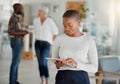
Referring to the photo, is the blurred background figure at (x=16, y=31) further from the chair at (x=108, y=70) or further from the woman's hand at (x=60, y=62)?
the woman's hand at (x=60, y=62)

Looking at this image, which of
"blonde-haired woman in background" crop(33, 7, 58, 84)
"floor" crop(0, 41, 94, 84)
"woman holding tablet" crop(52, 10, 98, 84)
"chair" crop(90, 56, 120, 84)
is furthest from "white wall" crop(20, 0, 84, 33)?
"woman holding tablet" crop(52, 10, 98, 84)

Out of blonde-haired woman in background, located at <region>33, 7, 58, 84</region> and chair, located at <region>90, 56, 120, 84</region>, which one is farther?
blonde-haired woman in background, located at <region>33, 7, 58, 84</region>

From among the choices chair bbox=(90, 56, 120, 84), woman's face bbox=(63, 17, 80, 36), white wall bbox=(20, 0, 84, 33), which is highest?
white wall bbox=(20, 0, 84, 33)

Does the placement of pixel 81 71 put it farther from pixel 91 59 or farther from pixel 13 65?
pixel 13 65

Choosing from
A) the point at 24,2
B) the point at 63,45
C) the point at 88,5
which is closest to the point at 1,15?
the point at 24,2

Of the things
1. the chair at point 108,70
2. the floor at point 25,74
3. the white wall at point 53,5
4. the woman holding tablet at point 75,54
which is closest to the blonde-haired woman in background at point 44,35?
the floor at point 25,74

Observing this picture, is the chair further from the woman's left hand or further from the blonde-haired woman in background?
the woman's left hand

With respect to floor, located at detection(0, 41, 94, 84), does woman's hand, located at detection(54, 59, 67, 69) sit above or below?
above

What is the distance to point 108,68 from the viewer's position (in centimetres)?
412

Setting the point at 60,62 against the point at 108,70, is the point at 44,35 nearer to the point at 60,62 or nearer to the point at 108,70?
the point at 108,70

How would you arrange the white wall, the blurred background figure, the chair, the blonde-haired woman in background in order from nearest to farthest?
the chair
the blurred background figure
the blonde-haired woman in background
the white wall

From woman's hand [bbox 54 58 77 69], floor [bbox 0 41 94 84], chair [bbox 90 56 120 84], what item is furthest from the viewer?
floor [bbox 0 41 94 84]

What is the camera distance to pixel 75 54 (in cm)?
216

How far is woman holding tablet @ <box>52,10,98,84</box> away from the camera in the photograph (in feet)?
6.99
